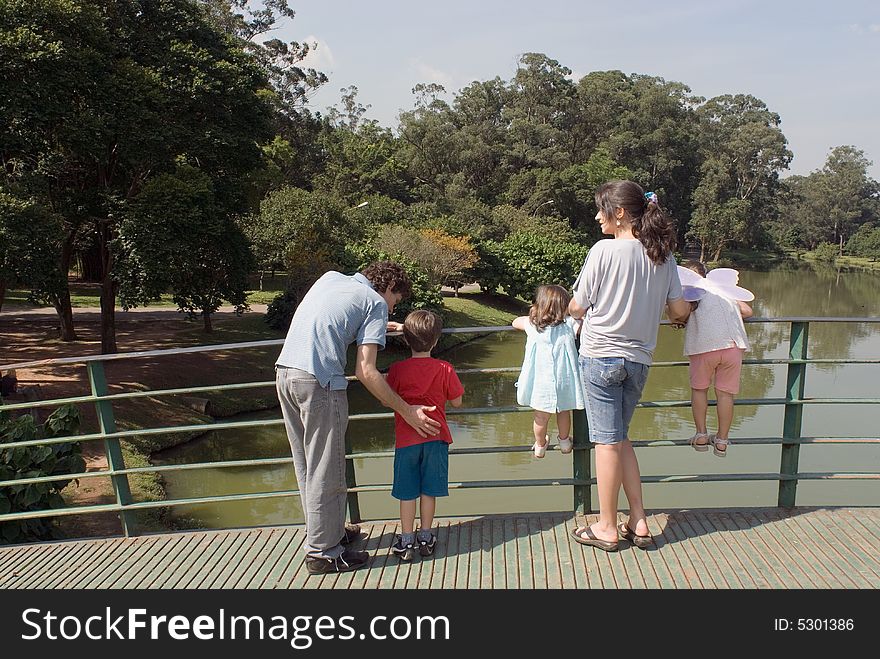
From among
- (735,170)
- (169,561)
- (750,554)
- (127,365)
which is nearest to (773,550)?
(750,554)

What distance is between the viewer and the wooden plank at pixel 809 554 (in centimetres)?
329

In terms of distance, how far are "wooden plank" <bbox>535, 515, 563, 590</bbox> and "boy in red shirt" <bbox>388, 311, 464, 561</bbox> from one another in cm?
51

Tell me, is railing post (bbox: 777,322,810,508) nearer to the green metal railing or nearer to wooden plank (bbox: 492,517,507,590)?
the green metal railing

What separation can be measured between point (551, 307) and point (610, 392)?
18.8 inches

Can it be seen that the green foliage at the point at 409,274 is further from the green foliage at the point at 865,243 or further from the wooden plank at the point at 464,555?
the green foliage at the point at 865,243

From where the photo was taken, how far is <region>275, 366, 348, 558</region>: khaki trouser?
10.7 ft

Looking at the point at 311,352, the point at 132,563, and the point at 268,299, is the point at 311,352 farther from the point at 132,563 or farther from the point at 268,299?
the point at 268,299

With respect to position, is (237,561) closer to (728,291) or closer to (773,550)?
(773,550)

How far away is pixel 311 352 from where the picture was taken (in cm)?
320

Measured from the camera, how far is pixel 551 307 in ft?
11.9

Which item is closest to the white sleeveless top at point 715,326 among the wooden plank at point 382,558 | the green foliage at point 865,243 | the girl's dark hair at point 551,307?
the girl's dark hair at point 551,307

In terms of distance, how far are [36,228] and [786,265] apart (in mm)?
60581

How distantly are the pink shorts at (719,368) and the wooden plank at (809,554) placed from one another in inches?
28.1
